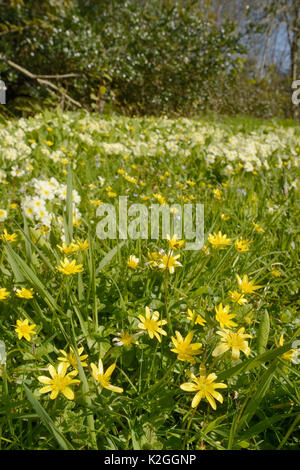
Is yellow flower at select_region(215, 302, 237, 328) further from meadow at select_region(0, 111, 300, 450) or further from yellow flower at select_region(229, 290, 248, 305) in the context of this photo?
yellow flower at select_region(229, 290, 248, 305)

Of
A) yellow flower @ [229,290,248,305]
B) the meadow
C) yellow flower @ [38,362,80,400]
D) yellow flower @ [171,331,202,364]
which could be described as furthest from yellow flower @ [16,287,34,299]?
yellow flower @ [229,290,248,305]

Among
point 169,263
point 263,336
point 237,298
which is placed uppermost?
point 169,263

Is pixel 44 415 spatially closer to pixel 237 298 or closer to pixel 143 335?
pixel 143 335

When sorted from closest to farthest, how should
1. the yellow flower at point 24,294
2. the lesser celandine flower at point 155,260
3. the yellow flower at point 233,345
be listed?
the yellow flower at point 233,345
the yellow flower at point 24,294
the lesser celandine flower at point 155,260

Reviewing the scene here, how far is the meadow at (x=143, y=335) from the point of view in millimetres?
864

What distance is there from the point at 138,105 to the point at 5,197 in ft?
24.8

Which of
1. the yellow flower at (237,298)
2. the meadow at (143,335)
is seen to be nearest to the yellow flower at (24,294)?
the meadow at (143,335)

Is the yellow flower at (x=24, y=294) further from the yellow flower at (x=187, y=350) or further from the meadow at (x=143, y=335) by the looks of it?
the yellow flower at (x=187, y=350)

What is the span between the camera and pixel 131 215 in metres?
1.86

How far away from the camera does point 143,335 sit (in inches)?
43.4

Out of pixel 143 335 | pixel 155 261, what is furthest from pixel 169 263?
pixel 143 335

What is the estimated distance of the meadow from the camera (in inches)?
34.0

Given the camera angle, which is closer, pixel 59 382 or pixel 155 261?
pixel 59 382

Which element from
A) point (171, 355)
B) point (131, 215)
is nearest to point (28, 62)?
point (131, 215)
